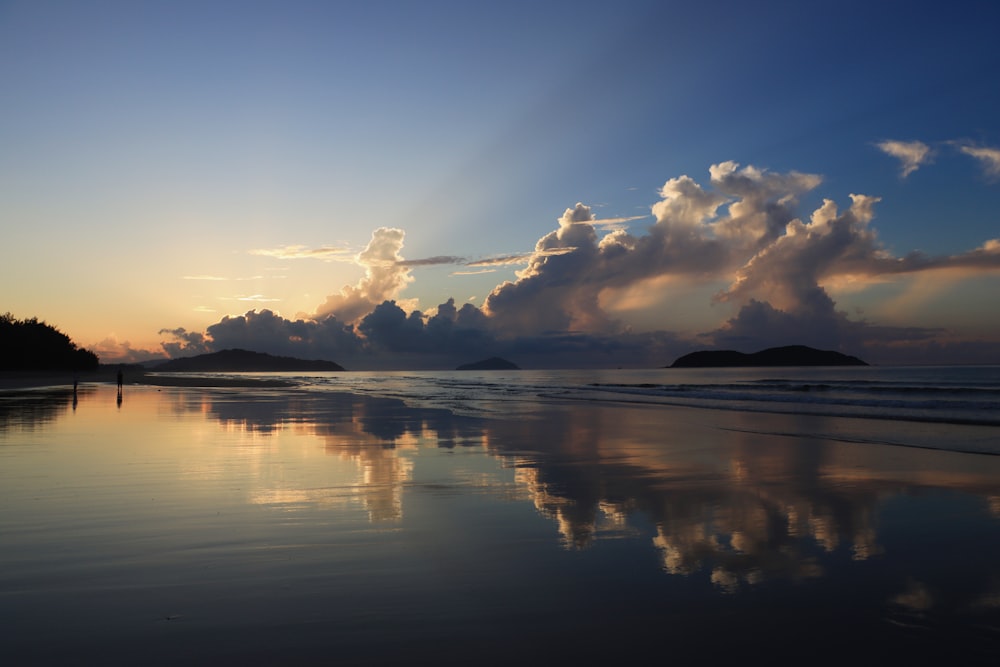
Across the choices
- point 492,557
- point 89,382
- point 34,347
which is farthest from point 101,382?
point 492,557

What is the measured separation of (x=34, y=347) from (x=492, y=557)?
136557mm

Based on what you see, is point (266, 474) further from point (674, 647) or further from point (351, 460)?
point (674, 647)

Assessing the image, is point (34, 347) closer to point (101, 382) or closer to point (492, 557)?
point (101, 382)

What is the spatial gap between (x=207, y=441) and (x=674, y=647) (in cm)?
1712

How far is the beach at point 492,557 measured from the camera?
5.19 m

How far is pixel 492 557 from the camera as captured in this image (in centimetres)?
761

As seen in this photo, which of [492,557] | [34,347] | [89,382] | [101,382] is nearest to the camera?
[492,557]

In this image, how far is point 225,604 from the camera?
19.6 feet

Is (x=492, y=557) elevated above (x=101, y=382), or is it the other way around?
(x=492, y=557)

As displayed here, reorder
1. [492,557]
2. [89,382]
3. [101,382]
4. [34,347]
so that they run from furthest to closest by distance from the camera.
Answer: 1. [34,347]
2. [101,382]
3. [89,382]
4. [492,557]

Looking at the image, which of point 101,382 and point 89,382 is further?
point 101,382

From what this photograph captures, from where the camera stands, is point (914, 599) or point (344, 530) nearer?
point (914, 599)

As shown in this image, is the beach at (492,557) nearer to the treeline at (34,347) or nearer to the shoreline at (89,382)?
the shoreline at (89,382)

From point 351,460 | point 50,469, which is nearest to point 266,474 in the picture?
point 351,460
